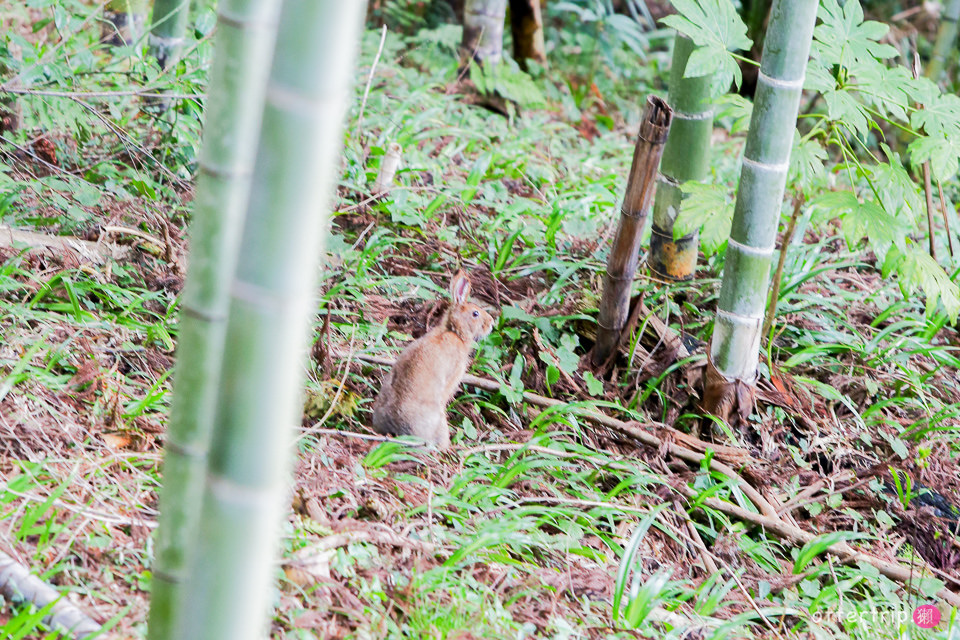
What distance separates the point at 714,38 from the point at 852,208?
0.77 meters

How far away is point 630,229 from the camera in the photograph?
3.43 meters

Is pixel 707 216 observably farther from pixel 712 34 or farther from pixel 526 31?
pixel 526 31

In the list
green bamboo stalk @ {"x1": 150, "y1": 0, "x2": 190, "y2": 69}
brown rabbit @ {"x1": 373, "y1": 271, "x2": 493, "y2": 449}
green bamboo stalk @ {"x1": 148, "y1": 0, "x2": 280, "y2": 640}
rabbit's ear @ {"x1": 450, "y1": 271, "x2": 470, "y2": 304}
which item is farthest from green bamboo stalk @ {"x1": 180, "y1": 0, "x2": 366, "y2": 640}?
green bamboo stalk @ {"x1": 150, "y1": 0, "x2": 190, "y2": 69}

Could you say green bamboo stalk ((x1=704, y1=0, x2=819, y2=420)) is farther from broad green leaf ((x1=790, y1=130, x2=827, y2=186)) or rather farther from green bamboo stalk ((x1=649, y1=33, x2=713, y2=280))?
green bamboo stalk ((x1=649, y1=33, x2=713, y2=280))

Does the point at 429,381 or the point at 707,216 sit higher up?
the point at 707,216

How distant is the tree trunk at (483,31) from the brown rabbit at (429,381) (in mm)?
3639

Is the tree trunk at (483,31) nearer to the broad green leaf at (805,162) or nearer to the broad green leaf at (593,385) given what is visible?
the broad green leaf at (593,385)

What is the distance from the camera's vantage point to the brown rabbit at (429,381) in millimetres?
2998

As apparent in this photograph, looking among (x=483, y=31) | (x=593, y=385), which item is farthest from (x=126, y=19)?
(x=593, y=385)

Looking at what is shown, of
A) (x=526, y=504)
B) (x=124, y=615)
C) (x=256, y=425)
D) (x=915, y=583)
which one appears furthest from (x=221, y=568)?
(x=915, y=583)

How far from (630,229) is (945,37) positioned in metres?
4.47

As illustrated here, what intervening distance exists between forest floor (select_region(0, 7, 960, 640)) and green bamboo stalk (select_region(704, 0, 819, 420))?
7.2 inches

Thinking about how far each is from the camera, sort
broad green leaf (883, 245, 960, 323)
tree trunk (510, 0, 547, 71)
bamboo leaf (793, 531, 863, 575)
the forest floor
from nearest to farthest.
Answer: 1. the forest floor
2. bamboo leaf (793, 531, 863, 575)
3. broad green leaf (883, 245, 960, 323)
4. tree trunk (510, 0, 547, 71)

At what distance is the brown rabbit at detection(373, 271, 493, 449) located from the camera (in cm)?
300
